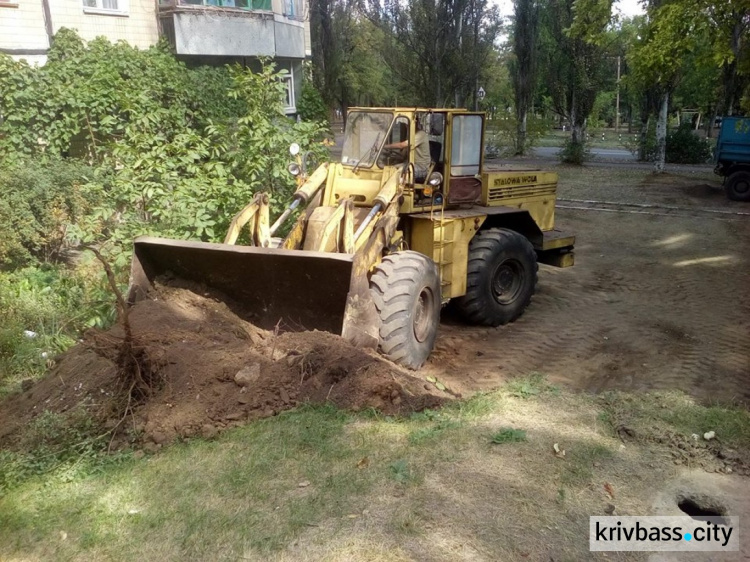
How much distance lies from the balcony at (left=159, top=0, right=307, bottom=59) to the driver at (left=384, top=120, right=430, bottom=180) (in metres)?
8.00

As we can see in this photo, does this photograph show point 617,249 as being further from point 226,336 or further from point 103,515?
point 103,515

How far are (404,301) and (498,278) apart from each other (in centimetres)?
252

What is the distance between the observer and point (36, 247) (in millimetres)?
9508

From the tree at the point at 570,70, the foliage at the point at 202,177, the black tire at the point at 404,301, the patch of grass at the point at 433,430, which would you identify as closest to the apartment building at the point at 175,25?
the foliage at the point at 202,177

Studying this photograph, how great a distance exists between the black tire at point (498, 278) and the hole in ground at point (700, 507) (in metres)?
4.04

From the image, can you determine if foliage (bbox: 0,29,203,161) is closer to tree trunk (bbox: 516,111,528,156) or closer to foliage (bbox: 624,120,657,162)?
tree trunk (bbox: 516,111,528,156)

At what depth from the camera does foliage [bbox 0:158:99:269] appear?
9117 mm

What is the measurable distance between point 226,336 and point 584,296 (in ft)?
19.0

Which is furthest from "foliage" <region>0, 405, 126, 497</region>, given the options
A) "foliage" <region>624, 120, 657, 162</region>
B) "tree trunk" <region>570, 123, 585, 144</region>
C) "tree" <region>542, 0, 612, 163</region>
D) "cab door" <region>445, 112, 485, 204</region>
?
"foliage" <region>624, 120, 657, 162</region>

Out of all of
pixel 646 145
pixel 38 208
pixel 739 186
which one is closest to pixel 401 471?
pixel 38 208

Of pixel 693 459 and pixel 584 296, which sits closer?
pixel 693 459

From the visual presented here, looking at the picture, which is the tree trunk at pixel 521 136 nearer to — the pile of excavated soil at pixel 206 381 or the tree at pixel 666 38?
the tree at pixel 666 38

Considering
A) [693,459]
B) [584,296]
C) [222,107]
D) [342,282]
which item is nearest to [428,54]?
[222,107]

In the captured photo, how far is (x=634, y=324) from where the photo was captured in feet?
28.2
